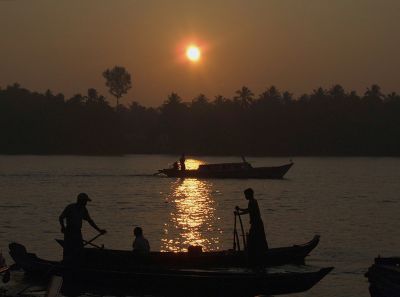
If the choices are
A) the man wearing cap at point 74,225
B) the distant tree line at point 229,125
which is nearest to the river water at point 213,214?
the man wearing cap at point 74,225

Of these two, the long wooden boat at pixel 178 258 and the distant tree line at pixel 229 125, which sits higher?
the distant tree line at pixel 229 125

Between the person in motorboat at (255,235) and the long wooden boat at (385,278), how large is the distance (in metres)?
3.38

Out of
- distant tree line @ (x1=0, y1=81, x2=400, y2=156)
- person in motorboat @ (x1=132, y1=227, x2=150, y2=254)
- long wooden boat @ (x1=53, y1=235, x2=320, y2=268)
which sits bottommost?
long wooden boat @ (x1=53, y1=235, x2=320, y2=268)

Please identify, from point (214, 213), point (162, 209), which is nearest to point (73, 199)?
point (162, 209)

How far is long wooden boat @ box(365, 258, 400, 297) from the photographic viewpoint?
17656 mm

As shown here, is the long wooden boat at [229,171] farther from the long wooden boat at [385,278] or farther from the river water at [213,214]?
the long wooden boat at [385,278]

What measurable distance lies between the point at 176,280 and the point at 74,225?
2962 millimetres

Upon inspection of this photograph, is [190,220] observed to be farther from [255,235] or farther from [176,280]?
[176,280]

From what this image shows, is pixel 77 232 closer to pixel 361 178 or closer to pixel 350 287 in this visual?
pixel 350 287

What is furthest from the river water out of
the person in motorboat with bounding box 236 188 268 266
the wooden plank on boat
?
the wooden plank on boat

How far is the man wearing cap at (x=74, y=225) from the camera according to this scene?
20041 millimetres

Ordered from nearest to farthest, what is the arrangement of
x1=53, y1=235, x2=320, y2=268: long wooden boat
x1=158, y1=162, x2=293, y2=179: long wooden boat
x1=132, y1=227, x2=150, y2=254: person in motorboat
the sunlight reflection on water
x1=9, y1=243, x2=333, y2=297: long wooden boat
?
x1=9, y1=243, x2=333, y2=297: long wooden boat, x1=53, y1=235, x2=320, y2=268: long wooden boat, x1=132, y1=227, x2=150, y2=254: person in motorboat, the sunlight reflection on water, x1=158, y1=162, x2=293, y2=179: long wooden boat

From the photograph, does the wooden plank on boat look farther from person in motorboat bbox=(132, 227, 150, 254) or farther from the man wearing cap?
person in motorboat bbox=(132, 227, 150, 254)

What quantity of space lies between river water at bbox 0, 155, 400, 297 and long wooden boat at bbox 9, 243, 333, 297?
3350 mm
